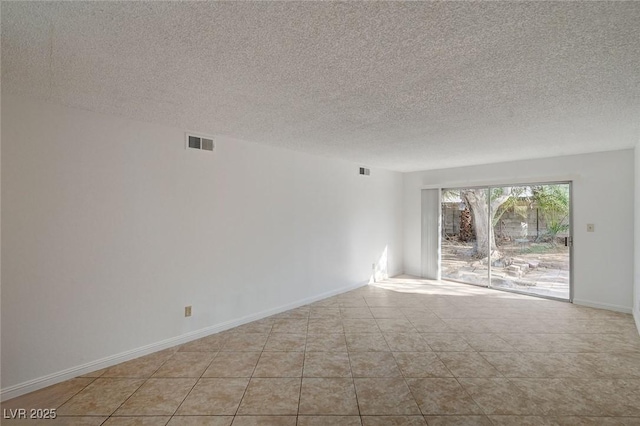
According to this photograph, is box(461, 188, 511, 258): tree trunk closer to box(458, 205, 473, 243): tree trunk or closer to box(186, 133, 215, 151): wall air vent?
box(458, 205, 473, 243): tree trunk

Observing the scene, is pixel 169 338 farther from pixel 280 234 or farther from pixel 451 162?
pixel 451 162

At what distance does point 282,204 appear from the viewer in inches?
173

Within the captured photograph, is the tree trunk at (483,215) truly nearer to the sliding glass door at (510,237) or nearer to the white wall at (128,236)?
the sliding glass door at (510,237)

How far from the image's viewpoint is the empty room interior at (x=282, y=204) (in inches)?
64.4

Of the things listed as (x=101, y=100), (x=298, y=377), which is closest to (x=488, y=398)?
(x=298, y=377)

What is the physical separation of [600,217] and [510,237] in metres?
1.32

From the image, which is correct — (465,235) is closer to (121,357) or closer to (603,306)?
(603,306)

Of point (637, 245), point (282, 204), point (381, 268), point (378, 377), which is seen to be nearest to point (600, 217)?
point (637, 245)

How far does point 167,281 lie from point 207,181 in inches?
48.7

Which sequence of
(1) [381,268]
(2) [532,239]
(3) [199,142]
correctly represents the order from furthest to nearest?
(1) [381,268]
(2) [532,239]
(3) [199,142]

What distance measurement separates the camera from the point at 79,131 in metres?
2.66

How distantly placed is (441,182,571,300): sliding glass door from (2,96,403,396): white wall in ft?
11.6

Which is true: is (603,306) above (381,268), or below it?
below

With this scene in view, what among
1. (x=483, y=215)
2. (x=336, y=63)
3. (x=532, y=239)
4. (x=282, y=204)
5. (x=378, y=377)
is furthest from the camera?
(x=483, y=215)
